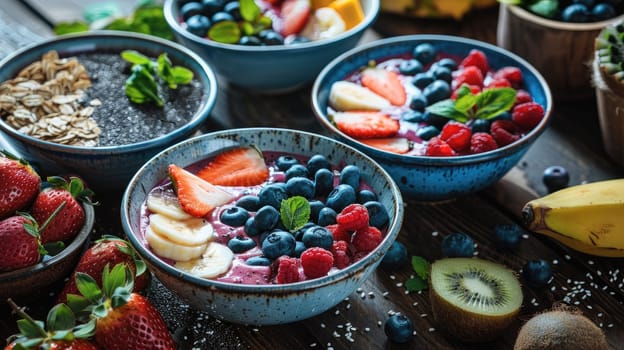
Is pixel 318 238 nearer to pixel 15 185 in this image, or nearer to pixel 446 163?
pixel 446 163

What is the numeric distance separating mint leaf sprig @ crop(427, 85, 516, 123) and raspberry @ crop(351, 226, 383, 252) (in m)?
0.46

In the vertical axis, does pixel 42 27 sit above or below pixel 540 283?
above

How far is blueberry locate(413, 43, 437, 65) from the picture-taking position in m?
1.99

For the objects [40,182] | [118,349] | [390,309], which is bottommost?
[390,309]

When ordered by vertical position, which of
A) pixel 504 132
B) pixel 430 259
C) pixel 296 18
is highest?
pixel 296 18

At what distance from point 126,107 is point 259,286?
2.53 feet

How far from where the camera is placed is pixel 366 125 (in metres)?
1.74

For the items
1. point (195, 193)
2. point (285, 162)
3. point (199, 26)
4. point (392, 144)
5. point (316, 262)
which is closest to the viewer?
point (316, 262)

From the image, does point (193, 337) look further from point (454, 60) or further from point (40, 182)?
point (454, 60)

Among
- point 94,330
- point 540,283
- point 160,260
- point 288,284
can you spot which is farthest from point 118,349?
point 540,283

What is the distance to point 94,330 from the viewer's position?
1217 millimetres

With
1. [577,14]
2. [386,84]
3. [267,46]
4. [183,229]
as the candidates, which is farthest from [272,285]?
[577,14]

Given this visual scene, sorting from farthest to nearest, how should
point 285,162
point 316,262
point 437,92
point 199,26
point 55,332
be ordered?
point 199,26
point 437,92
point 285,162
point 316,262
point 55,332

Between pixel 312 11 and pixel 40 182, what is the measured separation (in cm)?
99
